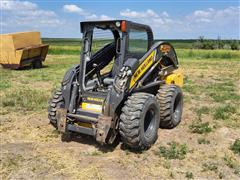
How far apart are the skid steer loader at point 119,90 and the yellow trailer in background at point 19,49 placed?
1053 cm

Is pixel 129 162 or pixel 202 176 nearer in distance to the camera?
pixel 202 176

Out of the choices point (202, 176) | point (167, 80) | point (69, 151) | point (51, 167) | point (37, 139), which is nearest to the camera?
point (202, 176)

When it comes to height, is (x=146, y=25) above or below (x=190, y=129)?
above

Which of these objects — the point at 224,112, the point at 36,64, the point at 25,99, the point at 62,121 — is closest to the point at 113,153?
the point at 62,121

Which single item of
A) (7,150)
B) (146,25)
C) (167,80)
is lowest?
(7,150)

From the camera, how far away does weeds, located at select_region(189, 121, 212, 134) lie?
5.64 meters

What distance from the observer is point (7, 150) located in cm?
489

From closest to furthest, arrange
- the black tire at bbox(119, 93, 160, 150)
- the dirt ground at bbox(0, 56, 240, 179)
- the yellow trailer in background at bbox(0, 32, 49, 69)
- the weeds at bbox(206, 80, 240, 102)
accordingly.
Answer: the dirt ground at bbox(0, 56, 240, 179) < the black tire at bbox(119, 93, 160, 150) < the weeds at bbox(206, 80, 240, 102) < the yellow trailer in background at bbox(0, 32, 49, 69)

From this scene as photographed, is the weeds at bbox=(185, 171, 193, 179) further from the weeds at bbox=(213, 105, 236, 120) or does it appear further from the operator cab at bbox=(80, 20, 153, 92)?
the weeds at bbox=(213, 105, 236, 120)

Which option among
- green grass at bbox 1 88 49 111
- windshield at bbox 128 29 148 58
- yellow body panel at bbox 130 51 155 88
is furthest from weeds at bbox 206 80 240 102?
green grass at bbox 1 88 49 111

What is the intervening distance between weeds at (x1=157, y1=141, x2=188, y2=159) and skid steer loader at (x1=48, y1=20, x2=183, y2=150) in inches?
9.9

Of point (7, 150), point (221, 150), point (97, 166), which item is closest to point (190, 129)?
point (221, 150)

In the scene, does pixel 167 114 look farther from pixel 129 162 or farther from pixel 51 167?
pixel 51 167

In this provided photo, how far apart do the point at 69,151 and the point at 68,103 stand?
2.61ft
